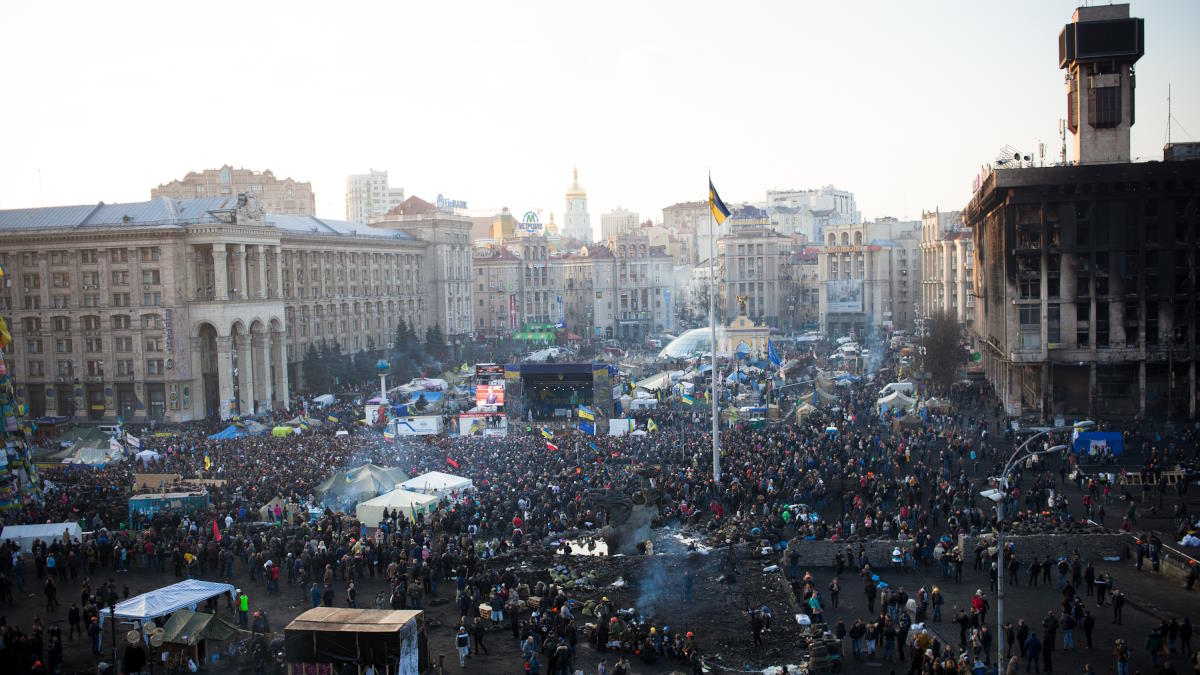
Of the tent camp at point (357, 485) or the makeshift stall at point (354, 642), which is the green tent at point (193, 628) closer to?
the makeshift stall at point (354, 642)

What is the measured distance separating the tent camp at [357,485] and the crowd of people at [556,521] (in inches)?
31.0

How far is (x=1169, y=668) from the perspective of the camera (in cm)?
1720

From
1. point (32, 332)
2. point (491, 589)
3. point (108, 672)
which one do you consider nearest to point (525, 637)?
point (491, 589)

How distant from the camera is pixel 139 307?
2281 inches

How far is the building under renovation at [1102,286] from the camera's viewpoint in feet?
150

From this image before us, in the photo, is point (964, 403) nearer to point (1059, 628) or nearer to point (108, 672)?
point (1059, 628)

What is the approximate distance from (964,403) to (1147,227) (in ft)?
43.0

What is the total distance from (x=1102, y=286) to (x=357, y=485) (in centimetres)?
3441

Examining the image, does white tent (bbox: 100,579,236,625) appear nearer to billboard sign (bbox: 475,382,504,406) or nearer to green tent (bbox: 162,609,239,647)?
green tent (bbox: 162,609,239,647)

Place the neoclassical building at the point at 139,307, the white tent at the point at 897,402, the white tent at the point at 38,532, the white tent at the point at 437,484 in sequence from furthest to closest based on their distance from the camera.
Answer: the neoclassical building at the point at 139,307 → the white tent at the point at 897,402 → the white tent at the point at 437,484 → the white tent at the point at 38,532

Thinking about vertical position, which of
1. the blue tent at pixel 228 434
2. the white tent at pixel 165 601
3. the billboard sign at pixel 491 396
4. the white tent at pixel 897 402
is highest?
the billboard sign at pixel 491 396

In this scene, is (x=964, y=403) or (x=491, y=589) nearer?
(x=491, y=589)

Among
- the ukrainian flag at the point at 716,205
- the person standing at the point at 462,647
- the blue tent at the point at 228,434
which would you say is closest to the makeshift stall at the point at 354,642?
the person standing at the point at 462,647

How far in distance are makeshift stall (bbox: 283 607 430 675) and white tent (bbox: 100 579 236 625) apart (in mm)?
3669
